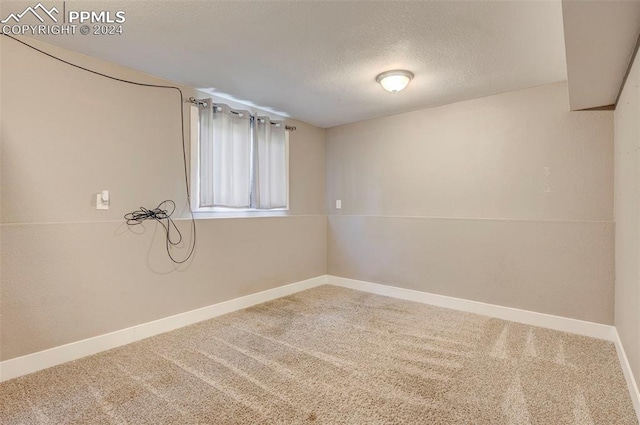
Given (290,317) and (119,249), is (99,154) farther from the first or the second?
(290,317)

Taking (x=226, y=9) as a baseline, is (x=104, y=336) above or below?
below

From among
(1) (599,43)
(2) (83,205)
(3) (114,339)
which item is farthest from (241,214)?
(1) (599,43)

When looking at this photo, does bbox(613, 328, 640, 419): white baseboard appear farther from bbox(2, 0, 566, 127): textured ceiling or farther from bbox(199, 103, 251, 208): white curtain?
bbox(199, 103, 251, 208): white curtain

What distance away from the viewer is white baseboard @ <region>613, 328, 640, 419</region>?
1.72m

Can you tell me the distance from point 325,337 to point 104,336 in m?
1.81

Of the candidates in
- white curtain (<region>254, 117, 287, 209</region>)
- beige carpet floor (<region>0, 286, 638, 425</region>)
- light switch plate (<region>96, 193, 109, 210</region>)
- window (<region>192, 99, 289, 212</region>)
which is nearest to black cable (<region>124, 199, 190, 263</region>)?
light switch plate (<region>96, 193, 109, 210</region>)

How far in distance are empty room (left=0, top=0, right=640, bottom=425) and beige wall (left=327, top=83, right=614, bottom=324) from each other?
0.07 feet

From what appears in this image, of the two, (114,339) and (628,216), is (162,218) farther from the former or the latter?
(628,216)

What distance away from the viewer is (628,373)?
1.98 meters

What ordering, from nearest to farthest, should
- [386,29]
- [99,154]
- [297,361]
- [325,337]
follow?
1. [386,29]
2. [297,361]
3. [99,154]
4. [325,337]

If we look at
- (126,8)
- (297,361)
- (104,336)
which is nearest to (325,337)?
(297,361)

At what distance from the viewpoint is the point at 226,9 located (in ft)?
6.12

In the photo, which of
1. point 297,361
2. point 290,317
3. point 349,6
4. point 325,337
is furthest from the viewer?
point 290,317

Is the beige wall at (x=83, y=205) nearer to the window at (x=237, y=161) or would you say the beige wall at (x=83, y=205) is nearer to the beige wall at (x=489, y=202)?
the window at (x=237, y=161)
